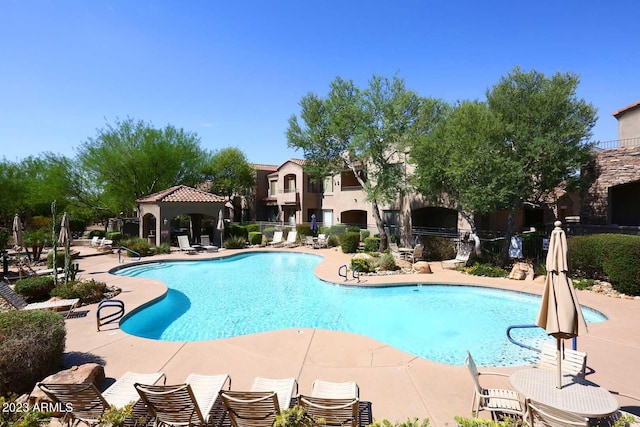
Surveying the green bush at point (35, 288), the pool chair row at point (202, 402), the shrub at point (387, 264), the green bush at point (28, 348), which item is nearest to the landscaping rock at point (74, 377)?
the green bush at point (28, 348)

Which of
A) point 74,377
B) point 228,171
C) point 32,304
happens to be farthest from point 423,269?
point 228,171

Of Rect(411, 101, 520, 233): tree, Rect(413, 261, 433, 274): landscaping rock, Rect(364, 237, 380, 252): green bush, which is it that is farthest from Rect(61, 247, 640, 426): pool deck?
Rect(364, 237, 380, 252): green bush

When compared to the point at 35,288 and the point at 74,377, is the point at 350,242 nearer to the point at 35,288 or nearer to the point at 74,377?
the point at 35,288

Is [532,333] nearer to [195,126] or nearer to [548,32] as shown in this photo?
[548,32]

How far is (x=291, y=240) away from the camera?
27.0 meters

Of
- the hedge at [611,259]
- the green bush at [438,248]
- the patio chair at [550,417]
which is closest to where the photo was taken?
the patio chair at [550,417]

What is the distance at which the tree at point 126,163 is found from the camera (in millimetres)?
28469

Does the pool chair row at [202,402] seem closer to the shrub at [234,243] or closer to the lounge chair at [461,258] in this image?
the lounge chair at [461,258]

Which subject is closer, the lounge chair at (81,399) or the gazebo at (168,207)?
the lounge chair at (81,399)

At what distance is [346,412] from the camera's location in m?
4.14

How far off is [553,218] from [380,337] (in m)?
24.6

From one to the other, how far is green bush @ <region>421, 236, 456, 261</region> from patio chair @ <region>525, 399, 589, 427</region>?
15527mm

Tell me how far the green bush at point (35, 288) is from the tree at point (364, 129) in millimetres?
16771

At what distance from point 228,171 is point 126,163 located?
10996mm
